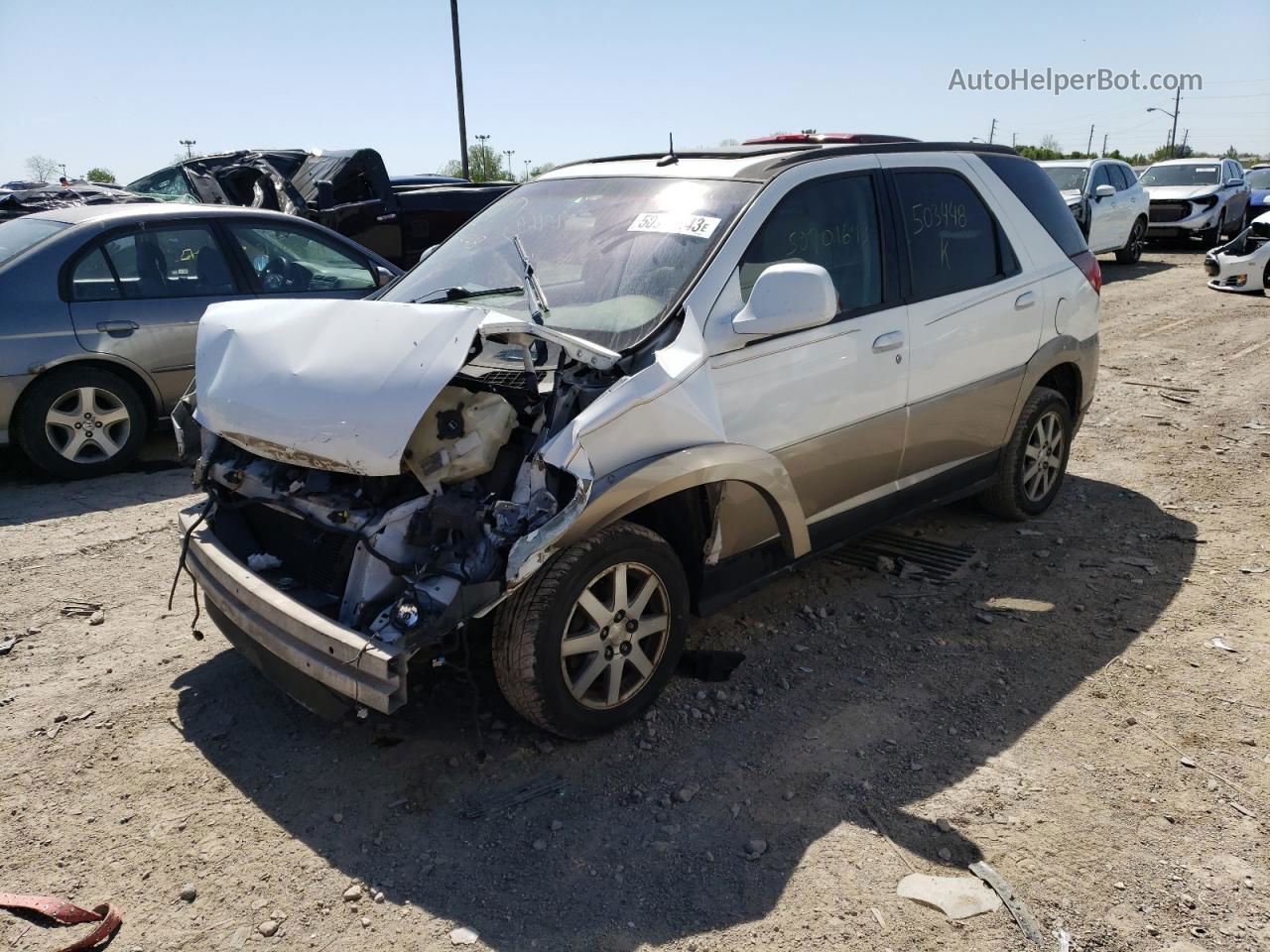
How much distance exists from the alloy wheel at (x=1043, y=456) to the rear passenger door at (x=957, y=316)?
40 cm

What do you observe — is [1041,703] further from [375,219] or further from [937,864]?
[375,219]

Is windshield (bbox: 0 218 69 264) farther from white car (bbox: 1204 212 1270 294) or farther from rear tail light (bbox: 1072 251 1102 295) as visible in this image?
white car (bbox: 1204 212 1270 294)

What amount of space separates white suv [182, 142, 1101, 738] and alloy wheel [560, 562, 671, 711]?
0.4 inches

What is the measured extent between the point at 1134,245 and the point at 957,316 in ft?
49.3

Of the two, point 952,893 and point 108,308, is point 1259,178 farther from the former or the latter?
point 952,893

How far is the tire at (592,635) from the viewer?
317 cm

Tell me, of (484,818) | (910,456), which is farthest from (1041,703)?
(484,818)

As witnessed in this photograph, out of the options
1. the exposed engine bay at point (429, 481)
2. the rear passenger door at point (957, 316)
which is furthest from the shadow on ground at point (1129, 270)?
the exposed engine bay at point (429, 481)

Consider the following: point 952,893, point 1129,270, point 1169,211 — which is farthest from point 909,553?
point 1169,211

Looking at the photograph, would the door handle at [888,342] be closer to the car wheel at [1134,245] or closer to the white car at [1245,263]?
the white car at [1245,263]

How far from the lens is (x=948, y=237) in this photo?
182 inches

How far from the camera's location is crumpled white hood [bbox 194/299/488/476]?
3055 millimetres

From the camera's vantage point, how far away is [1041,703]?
3.81 metres

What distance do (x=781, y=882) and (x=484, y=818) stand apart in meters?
0.94
